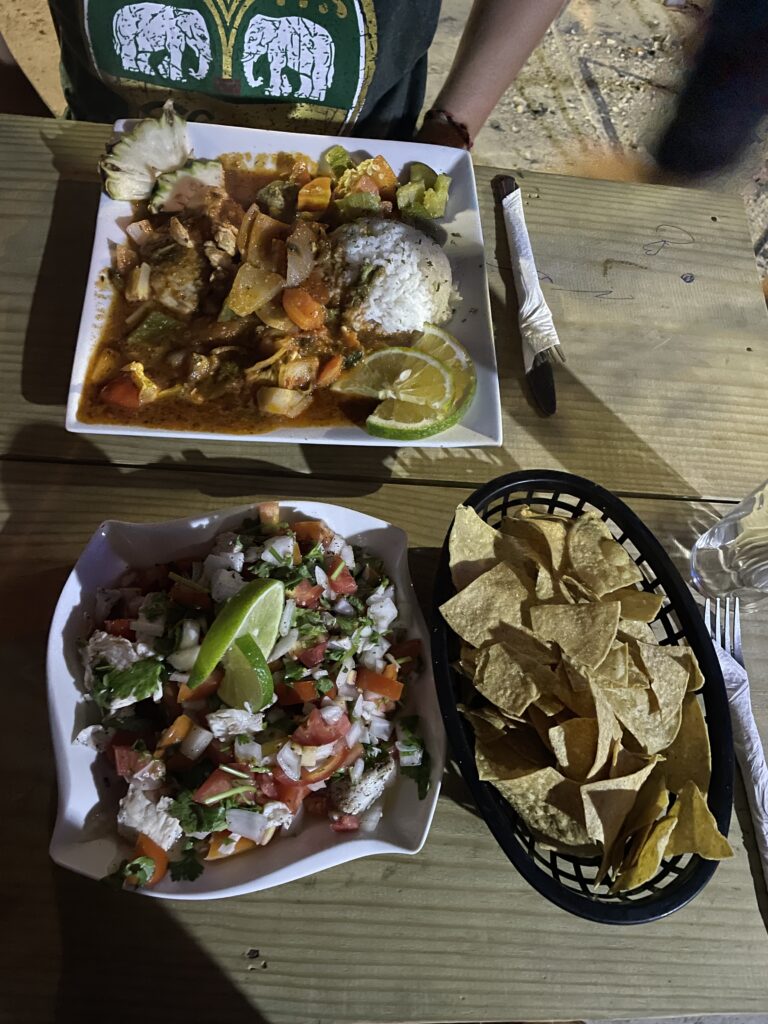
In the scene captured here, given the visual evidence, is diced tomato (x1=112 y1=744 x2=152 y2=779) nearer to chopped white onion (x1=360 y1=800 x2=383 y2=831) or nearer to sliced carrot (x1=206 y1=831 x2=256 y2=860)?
sliced carrot (x1=206 y1=831 x2=256 y2=860)

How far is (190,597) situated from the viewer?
105cm

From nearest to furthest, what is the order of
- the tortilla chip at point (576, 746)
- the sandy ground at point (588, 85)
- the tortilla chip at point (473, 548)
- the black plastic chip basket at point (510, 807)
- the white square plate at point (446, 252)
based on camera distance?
1. the black plastic chip basket at point (510, 807)
2. the tortilla chip at point (576, 746)
3. the tortilla chip at point (473, 548)
4. the white square plate at point (446, 252)
5. the sandy ground at point (588, 85)

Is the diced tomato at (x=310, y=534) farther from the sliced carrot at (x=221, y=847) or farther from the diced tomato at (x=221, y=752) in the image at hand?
the sliced carrot at (x=221, y=847)

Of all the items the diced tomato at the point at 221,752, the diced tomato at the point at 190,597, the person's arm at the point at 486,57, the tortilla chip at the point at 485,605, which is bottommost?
the diced tomato at the point at 221,752

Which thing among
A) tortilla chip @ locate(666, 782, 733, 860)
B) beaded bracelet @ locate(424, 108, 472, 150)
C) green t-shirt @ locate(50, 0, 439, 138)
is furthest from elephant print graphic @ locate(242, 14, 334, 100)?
tortilla chip @ locate(666, 782, 733, 860)

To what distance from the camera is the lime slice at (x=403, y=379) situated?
4.46ft

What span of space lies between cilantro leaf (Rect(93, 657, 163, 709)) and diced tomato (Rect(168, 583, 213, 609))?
0.11 meters

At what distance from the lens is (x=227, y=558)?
1.06 m

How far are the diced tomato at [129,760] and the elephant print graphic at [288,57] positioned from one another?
59.2 inches

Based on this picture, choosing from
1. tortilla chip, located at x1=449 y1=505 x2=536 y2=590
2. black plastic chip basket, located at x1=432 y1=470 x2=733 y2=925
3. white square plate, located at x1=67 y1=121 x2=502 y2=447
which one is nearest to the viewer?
black plastic chip basket, located at x1=432 y1=470 x2=733 y2=925

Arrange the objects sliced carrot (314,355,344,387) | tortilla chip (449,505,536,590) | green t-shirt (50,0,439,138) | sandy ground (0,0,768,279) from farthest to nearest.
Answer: sandy ground (0,0,768,279)
green t-shirt (50,0,439,138)
sliced carrot (314,355,344,387)
tortilla chip (449,505,536,590)

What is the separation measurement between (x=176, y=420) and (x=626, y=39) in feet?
11.0

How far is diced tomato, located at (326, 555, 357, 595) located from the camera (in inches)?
43.6

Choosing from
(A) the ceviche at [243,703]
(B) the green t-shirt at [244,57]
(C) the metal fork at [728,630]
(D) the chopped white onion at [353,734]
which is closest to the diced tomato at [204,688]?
(A) the ceviche at [243,703]
